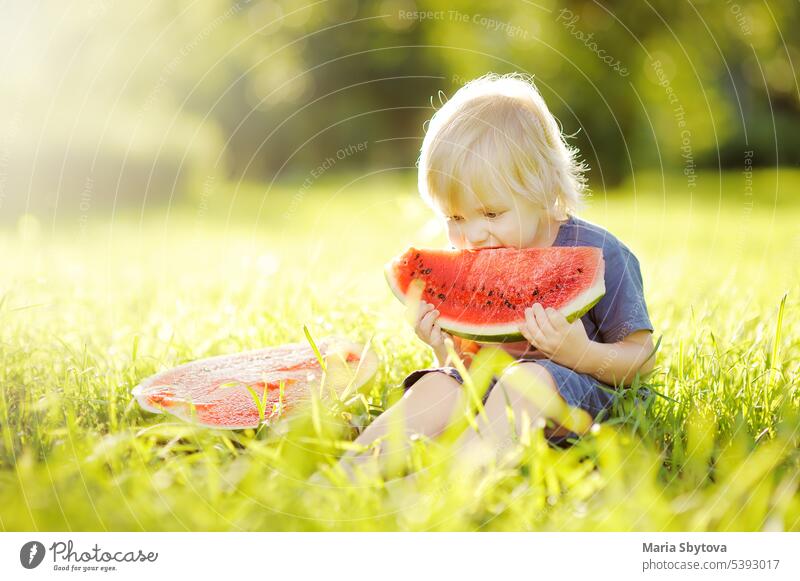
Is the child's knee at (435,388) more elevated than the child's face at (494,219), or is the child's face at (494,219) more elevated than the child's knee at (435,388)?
the child's face at (494,219)

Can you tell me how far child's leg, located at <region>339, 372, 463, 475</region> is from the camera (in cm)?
226

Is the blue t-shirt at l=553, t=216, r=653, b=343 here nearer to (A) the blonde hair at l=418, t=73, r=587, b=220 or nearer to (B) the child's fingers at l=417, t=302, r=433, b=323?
(A) the blonde hair at l=418, t=73, r=587, b=220

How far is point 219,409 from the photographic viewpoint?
93.1 inches

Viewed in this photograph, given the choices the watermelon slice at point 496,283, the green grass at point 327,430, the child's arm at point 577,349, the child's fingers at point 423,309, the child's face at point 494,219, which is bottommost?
the green grass at point 327,430

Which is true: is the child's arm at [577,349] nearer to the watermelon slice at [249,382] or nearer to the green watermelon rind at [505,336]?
the green watermelon rind at [505,336]

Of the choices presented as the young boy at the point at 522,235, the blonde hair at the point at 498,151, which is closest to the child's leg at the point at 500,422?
the young boy at the point at 522,235

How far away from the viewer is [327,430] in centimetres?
225

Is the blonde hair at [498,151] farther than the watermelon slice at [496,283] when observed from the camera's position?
Yes

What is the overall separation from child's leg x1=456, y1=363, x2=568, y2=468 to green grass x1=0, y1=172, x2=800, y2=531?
0.08 metres

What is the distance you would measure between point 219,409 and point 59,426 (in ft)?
1.57

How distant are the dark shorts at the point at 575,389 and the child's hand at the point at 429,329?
14 cm

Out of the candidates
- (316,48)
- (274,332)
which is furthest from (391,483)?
(316,48)

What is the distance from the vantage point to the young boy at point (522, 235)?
2.31m
